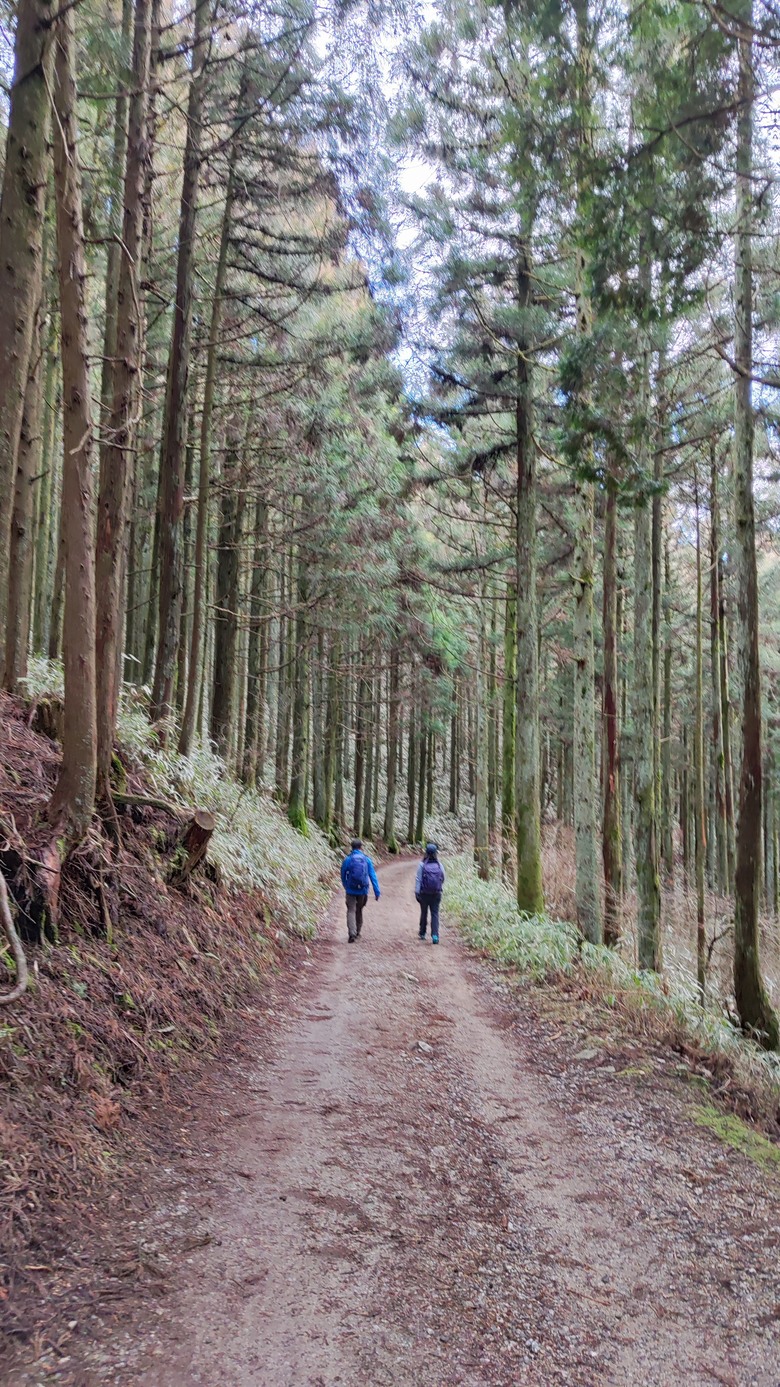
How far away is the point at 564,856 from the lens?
16578mm

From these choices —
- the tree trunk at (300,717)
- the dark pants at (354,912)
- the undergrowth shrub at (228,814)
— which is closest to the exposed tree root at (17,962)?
the undergrowth shrub at (228,814)

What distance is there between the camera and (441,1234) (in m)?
3.55

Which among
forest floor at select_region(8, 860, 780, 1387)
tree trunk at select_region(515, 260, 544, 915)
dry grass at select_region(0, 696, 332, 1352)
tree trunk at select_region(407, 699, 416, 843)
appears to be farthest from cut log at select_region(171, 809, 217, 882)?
tree trunk at select_region(407, 699, 416, 843)

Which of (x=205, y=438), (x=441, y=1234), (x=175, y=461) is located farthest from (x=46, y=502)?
(x=441, y=1234)

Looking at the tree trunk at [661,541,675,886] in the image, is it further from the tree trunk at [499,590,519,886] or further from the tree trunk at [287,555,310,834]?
the tree trunk at [287,555,310,834]

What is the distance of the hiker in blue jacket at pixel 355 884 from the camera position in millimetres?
11625

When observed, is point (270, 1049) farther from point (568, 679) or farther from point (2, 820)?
point (568, 679)

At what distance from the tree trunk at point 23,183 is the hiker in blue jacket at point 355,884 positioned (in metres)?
8.23

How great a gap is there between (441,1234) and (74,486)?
4.97m

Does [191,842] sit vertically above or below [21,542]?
below

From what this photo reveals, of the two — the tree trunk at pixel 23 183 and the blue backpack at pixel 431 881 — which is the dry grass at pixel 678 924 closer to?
the blue backpack at pixel 431 881

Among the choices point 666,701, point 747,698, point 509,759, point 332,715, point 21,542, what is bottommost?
point 509,759

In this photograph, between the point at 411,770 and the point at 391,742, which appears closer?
the point at 391,742

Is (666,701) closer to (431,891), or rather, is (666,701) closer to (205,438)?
(431,891)
